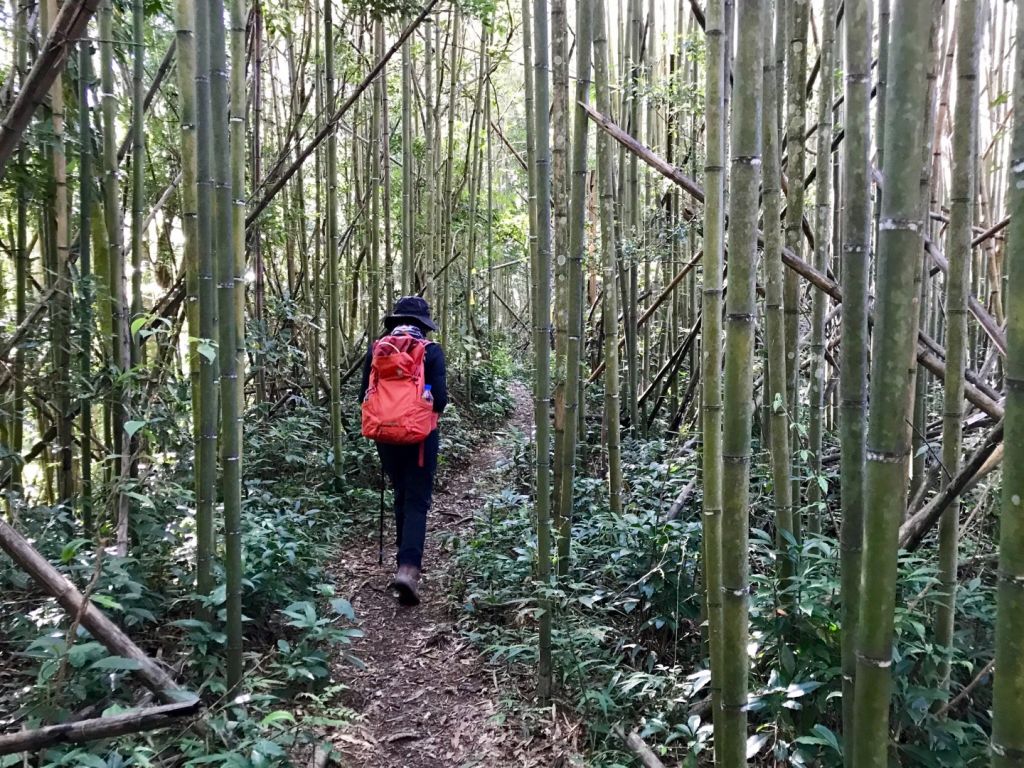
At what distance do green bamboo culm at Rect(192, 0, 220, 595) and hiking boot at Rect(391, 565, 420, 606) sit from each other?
128cm

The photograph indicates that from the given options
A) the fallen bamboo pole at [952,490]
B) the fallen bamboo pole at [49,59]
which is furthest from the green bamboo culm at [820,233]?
the fallen bamboo pole at [49,59]

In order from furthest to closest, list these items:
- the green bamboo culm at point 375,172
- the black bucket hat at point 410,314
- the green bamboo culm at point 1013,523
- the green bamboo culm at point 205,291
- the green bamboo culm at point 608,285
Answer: the green bamboo culm at point 375,172
the black bucket hat at point 410,314
the green bamboo culm at point 608,285
the green bamboo culm at point 205,291
the green bamboo culm at point 1013,523

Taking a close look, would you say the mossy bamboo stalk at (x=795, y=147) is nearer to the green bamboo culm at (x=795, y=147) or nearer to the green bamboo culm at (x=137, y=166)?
the green bamboo culm at (x=795, y=147)

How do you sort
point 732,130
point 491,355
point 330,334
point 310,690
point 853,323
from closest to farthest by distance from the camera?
point 732,130
point 853,323
point 310,690
point 330,334
point 491,355

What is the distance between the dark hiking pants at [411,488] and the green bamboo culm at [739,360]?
95.8 inches

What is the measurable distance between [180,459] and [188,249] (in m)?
0.91

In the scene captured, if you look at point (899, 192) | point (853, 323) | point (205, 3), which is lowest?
point (853, 323)

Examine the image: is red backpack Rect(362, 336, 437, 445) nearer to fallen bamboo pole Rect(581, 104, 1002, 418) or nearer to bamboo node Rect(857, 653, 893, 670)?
fallen bamboo pole Rect(581, 104, 1002, 418)

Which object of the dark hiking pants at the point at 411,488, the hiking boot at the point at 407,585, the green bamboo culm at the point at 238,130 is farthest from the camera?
the dark hiking pants at the point at 411,488

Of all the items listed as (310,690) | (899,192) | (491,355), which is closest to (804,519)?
(310,690)

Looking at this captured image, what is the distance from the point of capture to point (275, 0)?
5641mm

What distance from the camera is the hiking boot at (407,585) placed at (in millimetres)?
3693

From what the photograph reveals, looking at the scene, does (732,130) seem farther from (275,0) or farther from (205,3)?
(275,0)

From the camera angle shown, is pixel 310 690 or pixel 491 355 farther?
pixel 491 355
